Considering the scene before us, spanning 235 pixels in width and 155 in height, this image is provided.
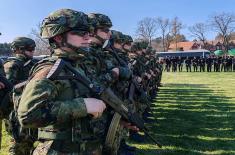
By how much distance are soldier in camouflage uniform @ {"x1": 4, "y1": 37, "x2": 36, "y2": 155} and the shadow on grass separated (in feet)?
8.71

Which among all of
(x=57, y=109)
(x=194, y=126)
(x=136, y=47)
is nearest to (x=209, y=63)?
(x=194, y=126)

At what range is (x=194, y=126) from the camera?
1127 centimetres

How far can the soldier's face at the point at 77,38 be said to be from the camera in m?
3.80

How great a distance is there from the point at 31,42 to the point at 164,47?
104103 mm

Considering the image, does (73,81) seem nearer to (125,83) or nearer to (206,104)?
(125,83)

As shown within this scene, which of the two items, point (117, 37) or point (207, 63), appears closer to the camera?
point (117, 37)

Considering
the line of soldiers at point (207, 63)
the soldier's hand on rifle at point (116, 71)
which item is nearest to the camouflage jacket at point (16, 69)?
the soldier's hand on rifle at point (116, 71)

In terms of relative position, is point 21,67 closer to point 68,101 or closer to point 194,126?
point 68,101

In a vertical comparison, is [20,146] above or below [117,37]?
below

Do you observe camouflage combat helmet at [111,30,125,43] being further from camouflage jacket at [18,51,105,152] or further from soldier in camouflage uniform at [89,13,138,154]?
camouflage jacket at [18,51,105,152]

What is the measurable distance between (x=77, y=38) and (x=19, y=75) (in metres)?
3.34

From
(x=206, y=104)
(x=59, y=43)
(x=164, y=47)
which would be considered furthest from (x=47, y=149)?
(x=164, y=47)

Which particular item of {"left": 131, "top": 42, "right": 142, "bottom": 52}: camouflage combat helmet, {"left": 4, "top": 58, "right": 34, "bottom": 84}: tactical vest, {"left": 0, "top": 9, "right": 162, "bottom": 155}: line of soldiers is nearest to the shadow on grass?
{"left": 131, "top": 42, "right": 142, "bottom": 52}: camouflage combat helmet

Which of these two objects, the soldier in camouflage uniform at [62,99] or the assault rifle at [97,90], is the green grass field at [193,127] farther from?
the soldier in camouflage uniform at [62,99]
